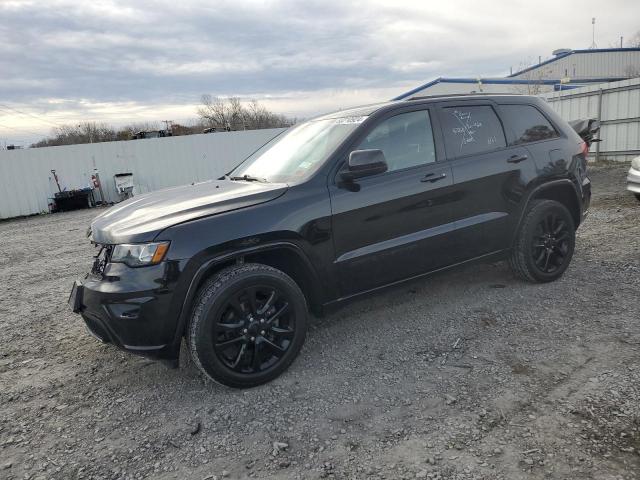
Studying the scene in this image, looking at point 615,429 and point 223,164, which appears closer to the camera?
point 615,429

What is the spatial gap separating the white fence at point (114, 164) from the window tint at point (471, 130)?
16161mm

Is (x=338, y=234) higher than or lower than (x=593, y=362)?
higher

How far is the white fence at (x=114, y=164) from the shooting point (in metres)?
15.8

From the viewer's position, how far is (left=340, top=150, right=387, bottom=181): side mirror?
3150 mm

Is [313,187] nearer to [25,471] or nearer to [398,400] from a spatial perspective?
[398,400]

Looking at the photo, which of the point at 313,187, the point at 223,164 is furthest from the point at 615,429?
the point at 223,164

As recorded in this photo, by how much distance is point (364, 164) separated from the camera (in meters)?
3.16

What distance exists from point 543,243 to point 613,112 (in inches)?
504

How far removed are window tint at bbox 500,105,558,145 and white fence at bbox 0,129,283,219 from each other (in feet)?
52.9

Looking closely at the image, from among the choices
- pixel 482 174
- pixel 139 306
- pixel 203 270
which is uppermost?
pixel 482 174

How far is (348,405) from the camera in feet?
9.24

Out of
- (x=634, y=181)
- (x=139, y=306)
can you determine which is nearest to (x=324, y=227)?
(x=139, y=306)

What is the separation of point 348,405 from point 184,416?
1.02 metres

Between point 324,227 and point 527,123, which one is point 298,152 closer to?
point 324,227
